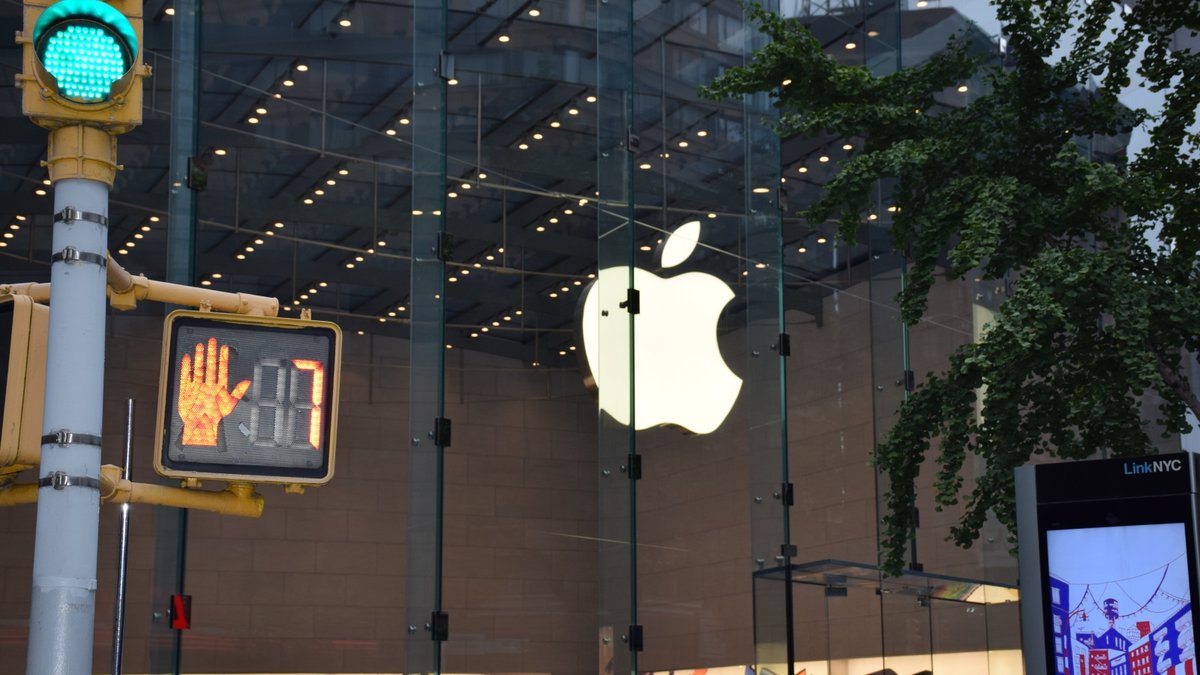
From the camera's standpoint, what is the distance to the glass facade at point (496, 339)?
570 inches

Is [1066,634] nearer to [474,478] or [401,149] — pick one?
[474,478]

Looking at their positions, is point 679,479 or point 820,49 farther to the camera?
point 679,479

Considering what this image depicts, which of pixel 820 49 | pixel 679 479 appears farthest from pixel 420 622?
pixel 820 49

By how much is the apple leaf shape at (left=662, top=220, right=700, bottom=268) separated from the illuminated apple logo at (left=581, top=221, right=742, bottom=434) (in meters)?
0.01

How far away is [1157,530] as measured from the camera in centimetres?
785

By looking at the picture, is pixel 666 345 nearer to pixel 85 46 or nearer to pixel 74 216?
pixel 74 216

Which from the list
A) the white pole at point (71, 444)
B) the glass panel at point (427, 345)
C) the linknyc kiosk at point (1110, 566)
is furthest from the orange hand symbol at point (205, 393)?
the glass panel at point (427, 345)

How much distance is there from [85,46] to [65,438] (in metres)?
1.18

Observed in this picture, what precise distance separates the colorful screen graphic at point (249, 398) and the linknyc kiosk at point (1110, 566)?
4435 mm

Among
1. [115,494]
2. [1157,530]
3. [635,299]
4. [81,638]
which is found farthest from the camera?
[635,299]

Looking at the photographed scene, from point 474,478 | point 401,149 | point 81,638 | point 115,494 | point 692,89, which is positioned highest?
point 692,89

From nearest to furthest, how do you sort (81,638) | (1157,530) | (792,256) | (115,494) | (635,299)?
1. (81,638)
2. (115,494)
3. (1157,530)
4. (635,299)
5. (792,256)

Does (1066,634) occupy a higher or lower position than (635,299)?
lower

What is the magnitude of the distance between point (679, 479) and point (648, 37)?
16.1 feet
